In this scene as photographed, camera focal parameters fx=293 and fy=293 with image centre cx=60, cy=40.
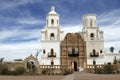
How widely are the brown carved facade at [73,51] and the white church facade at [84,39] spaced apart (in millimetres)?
707

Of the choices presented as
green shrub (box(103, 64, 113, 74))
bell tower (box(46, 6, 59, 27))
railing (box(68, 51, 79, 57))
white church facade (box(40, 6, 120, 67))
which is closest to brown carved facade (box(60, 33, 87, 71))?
railing (box(68, 51, 79, 57))

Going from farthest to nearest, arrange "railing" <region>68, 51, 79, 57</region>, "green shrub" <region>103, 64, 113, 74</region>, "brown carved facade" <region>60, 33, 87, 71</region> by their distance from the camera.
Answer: "railing" <region>68, 51, 79, 57</region>, "brown carved facade" <region>60, 33, 87, 71</region>, "green shrub" <region>103, 64, 113, 74</region>

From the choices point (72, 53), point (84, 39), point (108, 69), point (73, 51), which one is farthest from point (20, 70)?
point (84, 39)

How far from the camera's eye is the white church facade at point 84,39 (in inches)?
2247

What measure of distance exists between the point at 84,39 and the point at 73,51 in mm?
3417

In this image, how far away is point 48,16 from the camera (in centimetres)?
5872

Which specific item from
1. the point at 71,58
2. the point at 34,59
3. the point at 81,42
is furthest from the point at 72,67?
the point at 34,59

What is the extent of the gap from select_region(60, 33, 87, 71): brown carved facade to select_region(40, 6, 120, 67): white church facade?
707 mm

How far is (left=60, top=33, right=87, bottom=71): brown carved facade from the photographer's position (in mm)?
57244

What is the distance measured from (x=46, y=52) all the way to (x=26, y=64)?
324 inches

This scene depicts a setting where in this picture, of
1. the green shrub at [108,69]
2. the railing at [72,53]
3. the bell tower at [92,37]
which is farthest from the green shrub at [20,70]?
the bell tower at [92,37]

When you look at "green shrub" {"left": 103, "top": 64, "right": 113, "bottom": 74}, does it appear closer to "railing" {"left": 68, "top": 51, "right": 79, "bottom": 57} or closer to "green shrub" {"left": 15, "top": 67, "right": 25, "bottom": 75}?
"railing" {"left": 68, "top": 51, "right": 79, "bottom": 57}

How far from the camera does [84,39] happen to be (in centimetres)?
5916

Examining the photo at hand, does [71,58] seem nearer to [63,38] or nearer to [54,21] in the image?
[63,38]
